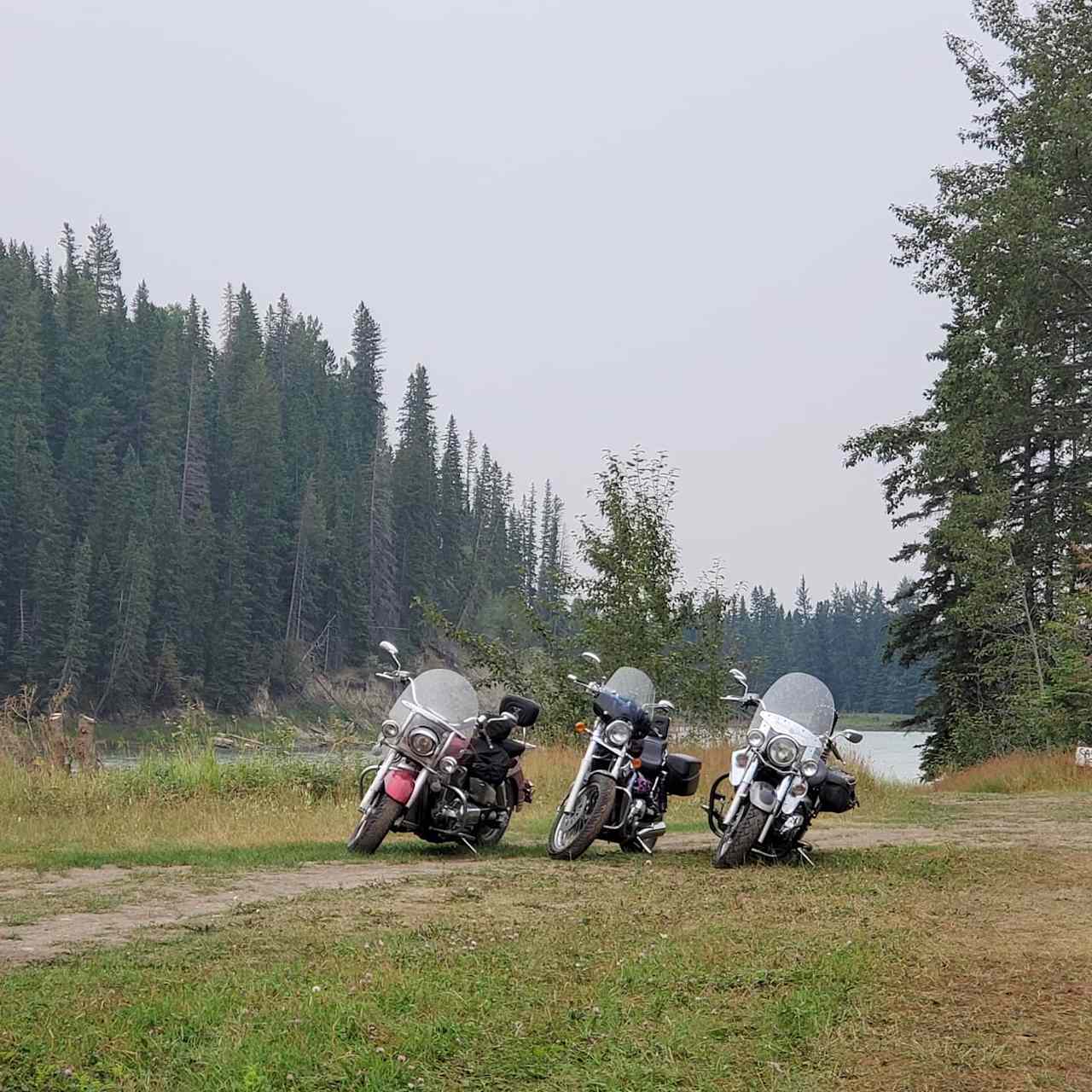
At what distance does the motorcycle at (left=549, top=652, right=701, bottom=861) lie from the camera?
→ 33.6ft

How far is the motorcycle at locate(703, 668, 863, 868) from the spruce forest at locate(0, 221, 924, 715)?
230ft

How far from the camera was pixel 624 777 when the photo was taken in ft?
34.6

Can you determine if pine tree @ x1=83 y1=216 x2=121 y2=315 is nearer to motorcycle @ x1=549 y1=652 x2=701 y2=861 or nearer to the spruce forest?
the spruce forest

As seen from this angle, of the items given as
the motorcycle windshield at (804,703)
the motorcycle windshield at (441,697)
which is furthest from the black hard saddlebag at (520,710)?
the motorcycle windshield at (804,703)

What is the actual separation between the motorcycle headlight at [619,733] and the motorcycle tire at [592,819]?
0.99ft

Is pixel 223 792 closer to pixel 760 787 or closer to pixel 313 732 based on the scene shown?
pixel 313 732

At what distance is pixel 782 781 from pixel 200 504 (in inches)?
3811

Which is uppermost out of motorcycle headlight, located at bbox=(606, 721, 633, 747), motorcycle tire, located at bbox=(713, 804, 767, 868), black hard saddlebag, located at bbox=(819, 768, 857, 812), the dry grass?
motorcycle headlight, located at bbox=(606, 721, 633, 747)

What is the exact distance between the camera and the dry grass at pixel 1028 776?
19812mm

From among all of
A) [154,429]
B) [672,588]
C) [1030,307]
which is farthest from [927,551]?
[154,429]

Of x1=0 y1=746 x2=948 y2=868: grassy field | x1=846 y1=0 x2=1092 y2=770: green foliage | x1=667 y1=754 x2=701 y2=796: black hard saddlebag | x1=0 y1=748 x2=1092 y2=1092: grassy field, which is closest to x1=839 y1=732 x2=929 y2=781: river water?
x1=846 y1=0 x2=1092 y2=770: green foliage

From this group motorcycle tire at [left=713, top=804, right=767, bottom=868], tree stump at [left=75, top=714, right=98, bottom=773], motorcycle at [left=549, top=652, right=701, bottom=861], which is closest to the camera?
motorcycle tire at [left=713, top=804, right=767, bottom=868]

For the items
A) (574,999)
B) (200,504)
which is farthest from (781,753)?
(200,504)

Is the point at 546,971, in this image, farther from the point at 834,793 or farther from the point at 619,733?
the point at 834,793
